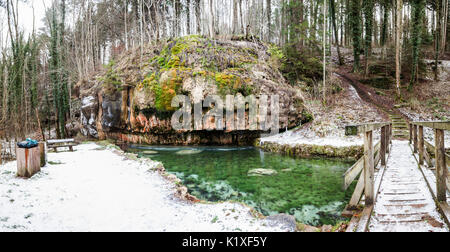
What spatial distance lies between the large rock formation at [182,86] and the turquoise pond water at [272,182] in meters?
3.71

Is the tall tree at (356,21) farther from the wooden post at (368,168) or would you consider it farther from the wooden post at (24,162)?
the wooden post at (24,162)

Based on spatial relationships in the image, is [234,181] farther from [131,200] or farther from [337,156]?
[337,156]

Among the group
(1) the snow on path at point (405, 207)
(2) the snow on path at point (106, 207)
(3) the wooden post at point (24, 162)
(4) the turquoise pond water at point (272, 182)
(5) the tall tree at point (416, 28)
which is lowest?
(4) the turquoise pond water at point (272, 182)

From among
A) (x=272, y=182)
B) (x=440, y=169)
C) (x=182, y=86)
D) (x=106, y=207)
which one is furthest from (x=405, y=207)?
(x=182, y=86)

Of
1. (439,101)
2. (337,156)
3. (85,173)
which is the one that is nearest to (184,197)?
(85,173)

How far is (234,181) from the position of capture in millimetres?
7879

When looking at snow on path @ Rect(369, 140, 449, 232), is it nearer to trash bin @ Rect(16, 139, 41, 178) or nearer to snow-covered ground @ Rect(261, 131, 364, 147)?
snow-covered ground @ Rect(261, 131, 364, 147)

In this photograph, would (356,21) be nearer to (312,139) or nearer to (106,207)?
(312,139)

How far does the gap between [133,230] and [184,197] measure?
1.81 meters

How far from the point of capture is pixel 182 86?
15008 mm

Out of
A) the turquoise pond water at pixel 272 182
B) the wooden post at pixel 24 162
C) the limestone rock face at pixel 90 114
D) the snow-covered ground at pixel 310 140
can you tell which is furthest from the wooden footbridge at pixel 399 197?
the limestone rock face at pixel 90 114

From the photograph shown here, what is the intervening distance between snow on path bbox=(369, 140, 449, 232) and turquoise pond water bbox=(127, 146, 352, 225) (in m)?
1.26

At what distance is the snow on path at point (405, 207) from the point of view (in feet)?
9.77

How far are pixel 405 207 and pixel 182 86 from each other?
13.4 meters
